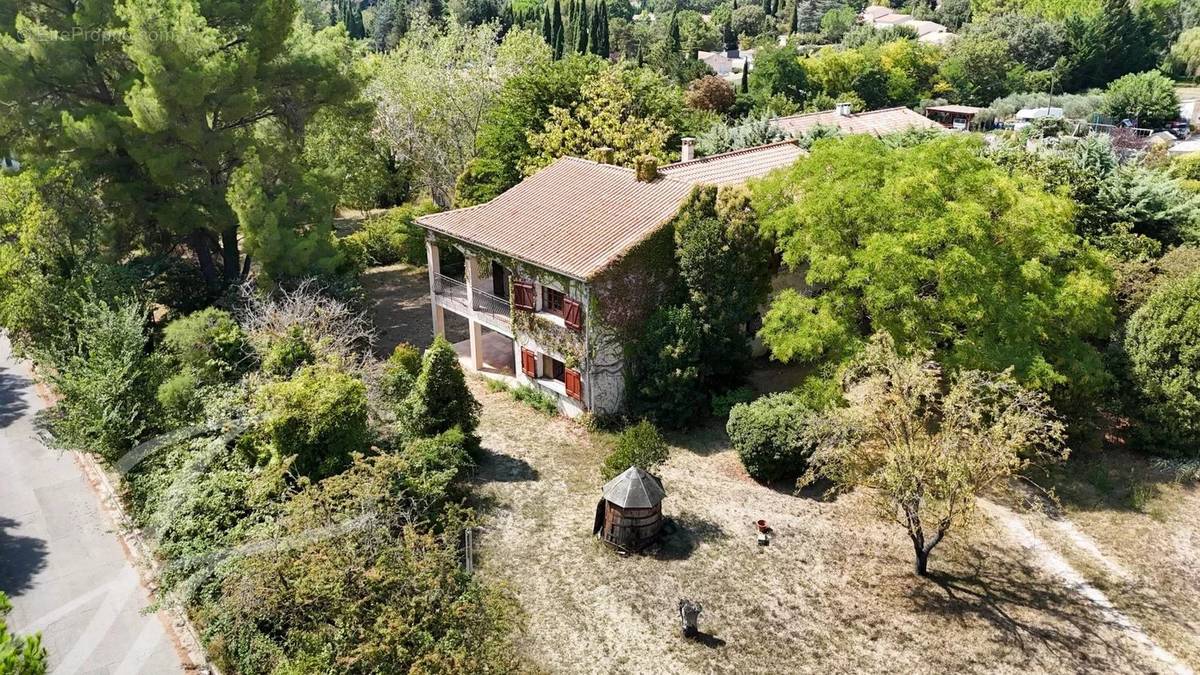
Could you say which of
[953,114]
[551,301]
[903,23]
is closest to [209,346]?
[551,301]

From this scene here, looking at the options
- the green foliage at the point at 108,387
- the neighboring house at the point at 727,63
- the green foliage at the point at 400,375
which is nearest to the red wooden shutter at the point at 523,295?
the green foliage at the point at 400,375

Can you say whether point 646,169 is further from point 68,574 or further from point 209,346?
point 68,574

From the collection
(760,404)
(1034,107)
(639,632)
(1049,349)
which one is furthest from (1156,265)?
(1034,107)

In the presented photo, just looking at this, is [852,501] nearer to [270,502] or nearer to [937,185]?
[937,185]

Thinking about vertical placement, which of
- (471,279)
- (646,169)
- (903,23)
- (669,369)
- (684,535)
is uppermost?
(646,169)

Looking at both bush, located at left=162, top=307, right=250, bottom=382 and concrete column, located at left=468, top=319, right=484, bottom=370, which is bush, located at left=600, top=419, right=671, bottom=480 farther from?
bush, located at left=162, top=307, right=250, bottom=382

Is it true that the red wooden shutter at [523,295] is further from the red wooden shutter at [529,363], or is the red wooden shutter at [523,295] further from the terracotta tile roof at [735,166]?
the terracotta tile roof at [735,166]
